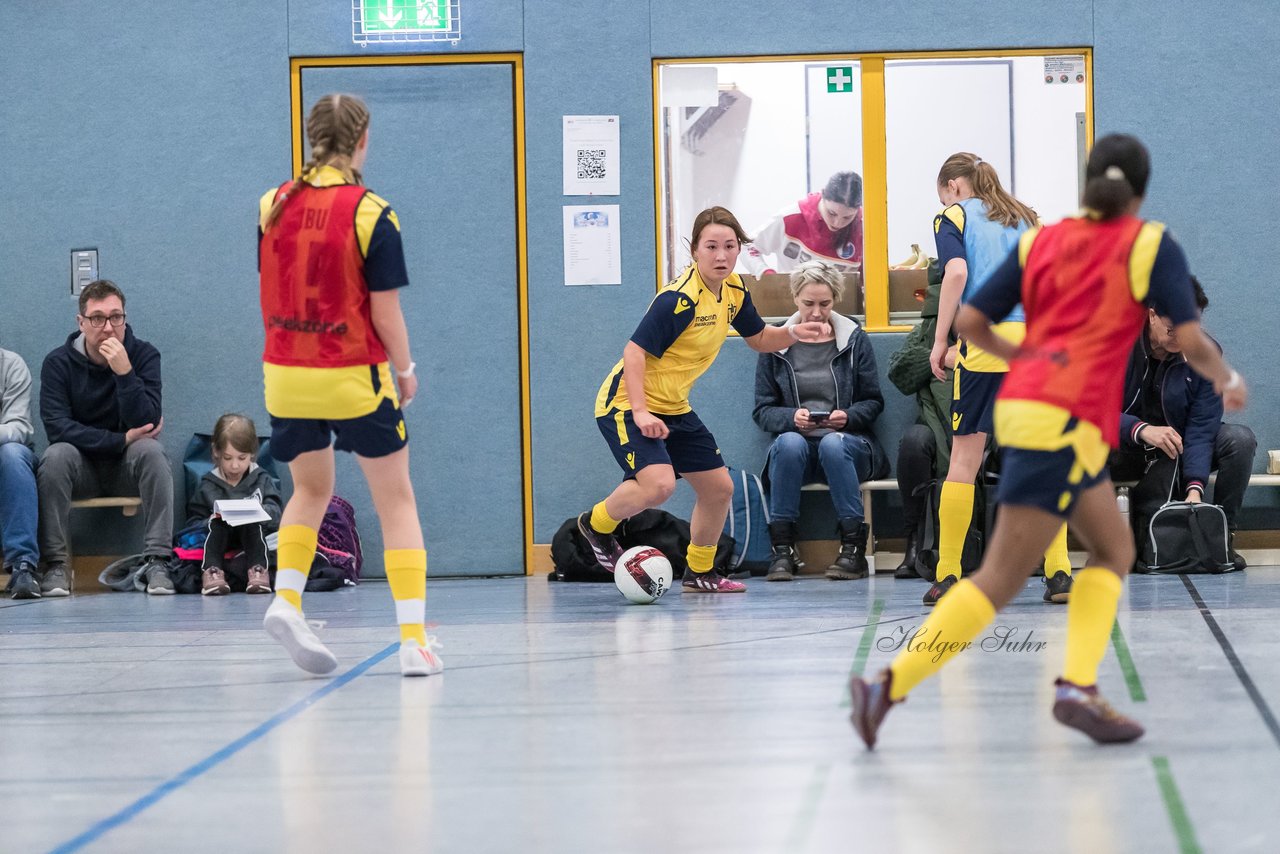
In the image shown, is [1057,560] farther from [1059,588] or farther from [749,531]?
[749,531]

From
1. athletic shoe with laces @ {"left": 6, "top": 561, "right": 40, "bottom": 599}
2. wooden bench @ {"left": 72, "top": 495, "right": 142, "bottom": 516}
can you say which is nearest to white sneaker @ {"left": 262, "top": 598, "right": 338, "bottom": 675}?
athletic shoe with laces @ {"left": 6, "top": 561, "right": 40, "bottom": 599}

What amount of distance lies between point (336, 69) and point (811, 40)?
2711 millimetres

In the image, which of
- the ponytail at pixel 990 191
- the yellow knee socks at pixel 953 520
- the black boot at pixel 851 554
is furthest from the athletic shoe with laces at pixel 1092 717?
the black boot at pixel 851 554

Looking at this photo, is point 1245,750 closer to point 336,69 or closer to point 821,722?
point 821,722

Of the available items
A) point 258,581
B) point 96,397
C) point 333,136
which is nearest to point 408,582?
point 333,136

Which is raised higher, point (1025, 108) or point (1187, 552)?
point (1025, 108)

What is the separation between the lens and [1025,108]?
834 centimetres

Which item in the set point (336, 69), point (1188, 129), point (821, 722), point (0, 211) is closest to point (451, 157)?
point (336, 69)

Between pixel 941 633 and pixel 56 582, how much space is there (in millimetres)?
5772

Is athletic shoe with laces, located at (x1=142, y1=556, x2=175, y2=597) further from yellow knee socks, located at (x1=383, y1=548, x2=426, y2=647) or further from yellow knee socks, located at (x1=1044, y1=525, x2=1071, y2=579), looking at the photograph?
yellow knee socks, located at (x1=1044, y1=525, x2=1071, y2=579)

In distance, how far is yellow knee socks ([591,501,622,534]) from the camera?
6.79 m

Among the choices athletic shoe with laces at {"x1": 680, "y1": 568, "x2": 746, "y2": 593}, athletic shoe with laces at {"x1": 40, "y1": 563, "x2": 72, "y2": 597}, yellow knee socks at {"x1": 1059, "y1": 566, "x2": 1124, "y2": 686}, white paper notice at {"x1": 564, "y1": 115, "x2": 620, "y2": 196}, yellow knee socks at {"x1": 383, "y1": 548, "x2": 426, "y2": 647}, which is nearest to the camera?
yellow knee socks at {"x1": 1059, "y1": 566, "x2": 1124, "y2": 686}

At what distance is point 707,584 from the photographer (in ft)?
22.8

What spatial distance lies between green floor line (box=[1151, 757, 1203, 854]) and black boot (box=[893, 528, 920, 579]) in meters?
4.55
